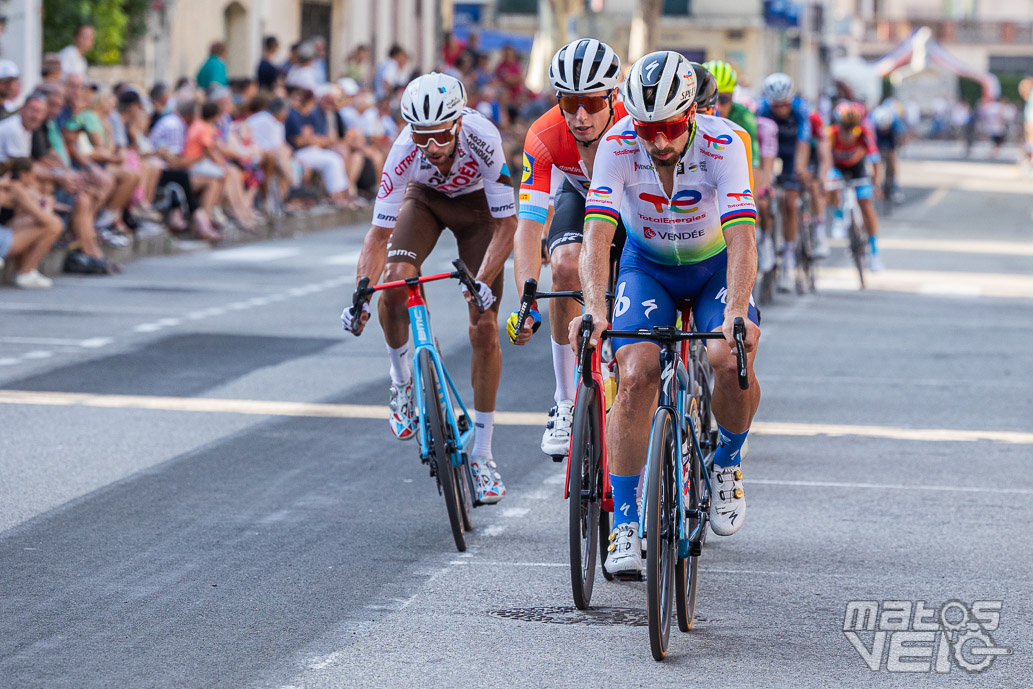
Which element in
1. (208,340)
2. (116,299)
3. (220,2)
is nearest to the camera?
(208,340)

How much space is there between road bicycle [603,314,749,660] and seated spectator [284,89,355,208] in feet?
63.3

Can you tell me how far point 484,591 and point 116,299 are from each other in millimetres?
10379

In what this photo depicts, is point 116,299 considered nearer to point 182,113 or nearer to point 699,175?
point 182,113

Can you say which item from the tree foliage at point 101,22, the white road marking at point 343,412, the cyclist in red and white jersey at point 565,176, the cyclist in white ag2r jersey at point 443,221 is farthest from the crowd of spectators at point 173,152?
the cyclist in red and white jersey at point 565,176

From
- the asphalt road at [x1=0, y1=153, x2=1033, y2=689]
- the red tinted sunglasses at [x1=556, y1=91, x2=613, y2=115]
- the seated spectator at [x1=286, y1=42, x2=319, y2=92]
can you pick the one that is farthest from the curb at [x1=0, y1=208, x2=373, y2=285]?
the red tinted sunglasses at [x1=556, y1=91, x2=613, y2=115]

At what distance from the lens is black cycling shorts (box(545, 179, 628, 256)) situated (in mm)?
7848

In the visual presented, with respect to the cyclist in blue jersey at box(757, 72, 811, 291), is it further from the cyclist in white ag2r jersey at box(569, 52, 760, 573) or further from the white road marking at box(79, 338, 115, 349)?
the cyclist in white ag2r jersey at box(569, 52, 760, 573)

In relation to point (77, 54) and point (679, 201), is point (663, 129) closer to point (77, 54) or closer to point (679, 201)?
point (679, 201)

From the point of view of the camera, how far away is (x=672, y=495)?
230 inches

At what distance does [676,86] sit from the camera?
5.97 metres

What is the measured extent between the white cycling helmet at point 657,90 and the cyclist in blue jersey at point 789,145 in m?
11.2

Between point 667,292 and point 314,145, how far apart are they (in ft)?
64.5

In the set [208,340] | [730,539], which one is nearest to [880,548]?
[730,539]

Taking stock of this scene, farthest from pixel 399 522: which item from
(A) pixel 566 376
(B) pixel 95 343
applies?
(B) pixel 95 343
